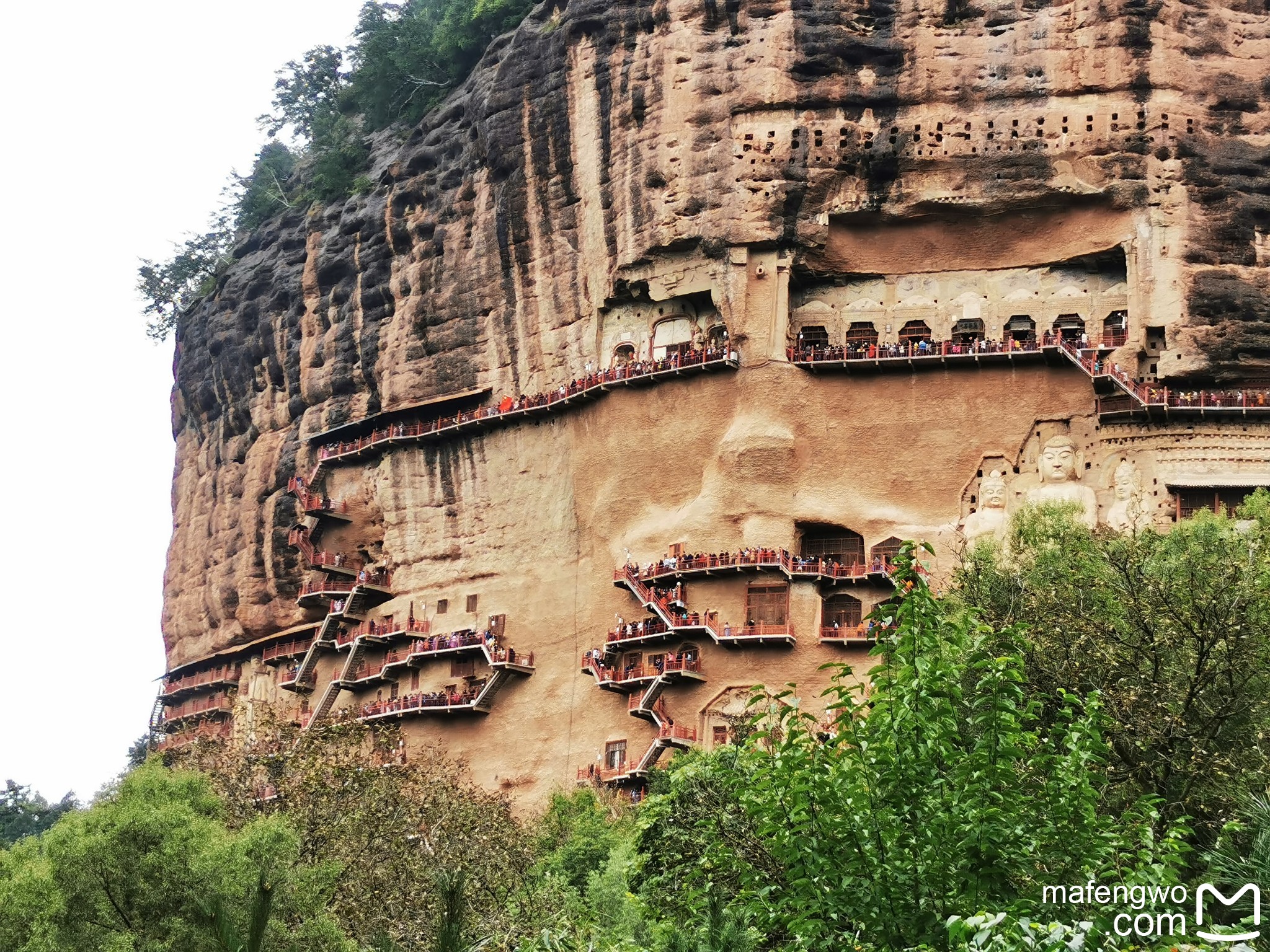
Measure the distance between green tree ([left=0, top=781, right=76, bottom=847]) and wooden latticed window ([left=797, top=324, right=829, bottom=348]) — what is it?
4490cm

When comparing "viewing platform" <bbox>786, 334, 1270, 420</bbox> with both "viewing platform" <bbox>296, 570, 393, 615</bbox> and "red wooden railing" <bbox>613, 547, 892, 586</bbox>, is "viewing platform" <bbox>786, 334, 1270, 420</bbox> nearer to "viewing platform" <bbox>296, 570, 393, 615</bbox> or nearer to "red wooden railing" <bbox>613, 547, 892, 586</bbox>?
"red wooden railing" <bbox>613, 547, 892, 586</bbox>

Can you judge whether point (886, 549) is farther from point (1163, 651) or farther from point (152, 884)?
point (152, 884)

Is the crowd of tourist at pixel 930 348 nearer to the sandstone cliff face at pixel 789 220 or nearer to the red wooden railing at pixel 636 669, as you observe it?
the sandstone cliff face at pixel 789 220

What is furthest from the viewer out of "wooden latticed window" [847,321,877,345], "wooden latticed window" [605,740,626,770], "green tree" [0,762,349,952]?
"wooden latticed window" [847,321,877,345]

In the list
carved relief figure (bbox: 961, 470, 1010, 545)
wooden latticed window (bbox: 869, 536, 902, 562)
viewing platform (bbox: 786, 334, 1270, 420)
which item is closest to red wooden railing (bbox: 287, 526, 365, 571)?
viewing platform (bbox: 786, 334, 1270, 420)

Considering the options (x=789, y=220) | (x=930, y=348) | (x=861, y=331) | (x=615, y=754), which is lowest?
(x=615, y=754)

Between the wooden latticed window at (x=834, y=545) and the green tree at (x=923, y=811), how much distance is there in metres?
27.2

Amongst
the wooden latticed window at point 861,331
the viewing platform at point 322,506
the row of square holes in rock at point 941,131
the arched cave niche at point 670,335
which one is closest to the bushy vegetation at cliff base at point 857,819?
the wooden latticed window at point 861,331

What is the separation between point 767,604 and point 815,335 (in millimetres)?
7579

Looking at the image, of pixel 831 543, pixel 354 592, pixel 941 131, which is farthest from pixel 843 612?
pixel 354 592

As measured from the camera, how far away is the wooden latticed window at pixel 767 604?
48.8 meters

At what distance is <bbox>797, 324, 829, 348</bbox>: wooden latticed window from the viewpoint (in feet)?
172

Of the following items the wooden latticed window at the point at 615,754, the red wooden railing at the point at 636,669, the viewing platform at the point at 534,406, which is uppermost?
the viewing platform at the point at 534,406

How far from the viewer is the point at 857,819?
20625 mm
